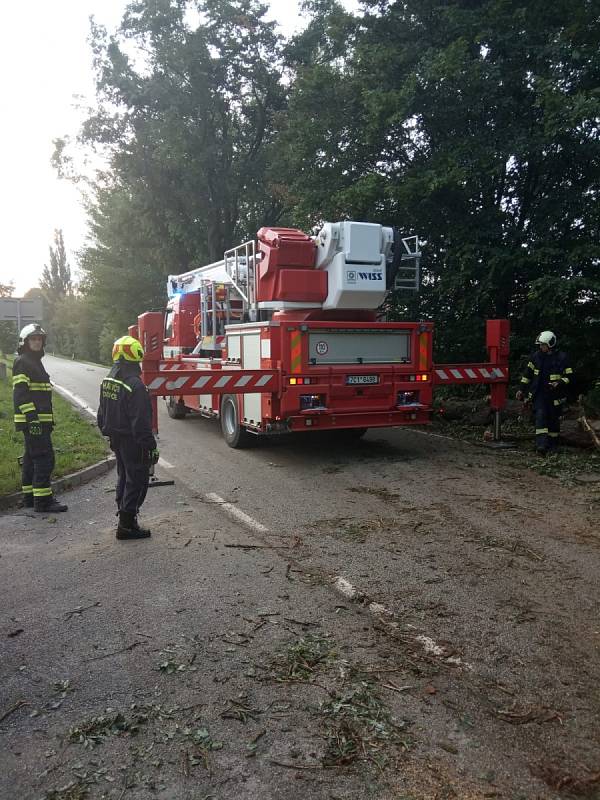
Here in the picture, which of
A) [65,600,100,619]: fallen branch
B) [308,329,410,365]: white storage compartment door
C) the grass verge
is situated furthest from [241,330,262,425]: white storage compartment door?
[65,600,100,619]: fallen branch

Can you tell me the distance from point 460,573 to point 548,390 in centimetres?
518

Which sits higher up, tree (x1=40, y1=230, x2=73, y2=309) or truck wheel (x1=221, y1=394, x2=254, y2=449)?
tree (x1=40, y1=230, x2=73, y2=309)

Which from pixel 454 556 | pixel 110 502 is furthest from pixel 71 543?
pixel 454 556

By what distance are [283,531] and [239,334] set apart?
4728 millimetres

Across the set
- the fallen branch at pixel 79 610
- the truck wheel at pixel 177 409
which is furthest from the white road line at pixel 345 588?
the truck wheel at pixel 177 409

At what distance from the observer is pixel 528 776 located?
2598mm

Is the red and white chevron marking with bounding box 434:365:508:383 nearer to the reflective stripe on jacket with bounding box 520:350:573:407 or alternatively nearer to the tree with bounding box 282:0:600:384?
the reflective stripe on jacket with bounding box 520:350:573:407

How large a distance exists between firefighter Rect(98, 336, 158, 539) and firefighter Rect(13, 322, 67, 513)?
1421 millimetres

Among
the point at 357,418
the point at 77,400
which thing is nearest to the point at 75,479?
the point at 357,418

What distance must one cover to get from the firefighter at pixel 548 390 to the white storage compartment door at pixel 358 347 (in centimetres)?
190

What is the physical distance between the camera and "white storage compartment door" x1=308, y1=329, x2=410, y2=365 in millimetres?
9055

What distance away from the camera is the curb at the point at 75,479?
281 inches

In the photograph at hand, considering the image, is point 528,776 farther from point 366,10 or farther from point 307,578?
point 366,10

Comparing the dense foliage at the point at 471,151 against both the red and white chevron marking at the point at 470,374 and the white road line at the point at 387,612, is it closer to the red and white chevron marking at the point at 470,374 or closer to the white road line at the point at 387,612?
the red and white chevron marking at the point at 470,374
